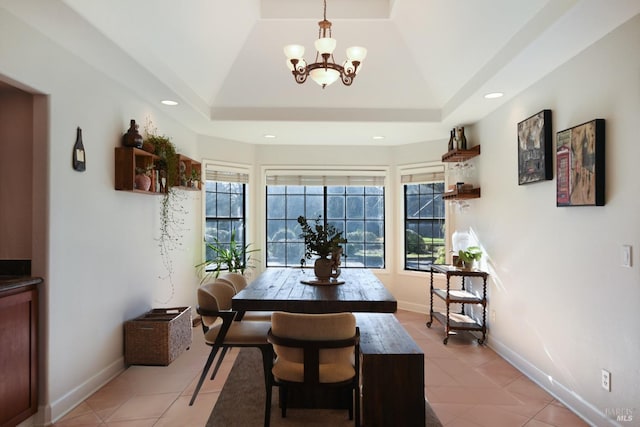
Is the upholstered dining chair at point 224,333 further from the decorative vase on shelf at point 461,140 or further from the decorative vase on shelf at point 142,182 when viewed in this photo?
the decorative vase on shelf at point 461,140

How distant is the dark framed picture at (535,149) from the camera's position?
3.02 m

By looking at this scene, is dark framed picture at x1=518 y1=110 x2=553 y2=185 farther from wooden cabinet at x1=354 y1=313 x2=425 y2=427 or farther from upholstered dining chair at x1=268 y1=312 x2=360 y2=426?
upholstered dining chair at x1=268 y1=312 x2=360 y2=426

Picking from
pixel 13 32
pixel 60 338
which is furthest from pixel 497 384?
pixel 13 32

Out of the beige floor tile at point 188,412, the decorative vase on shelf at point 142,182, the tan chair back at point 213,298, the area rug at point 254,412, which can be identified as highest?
the decorative vase on shelf at point 142,182

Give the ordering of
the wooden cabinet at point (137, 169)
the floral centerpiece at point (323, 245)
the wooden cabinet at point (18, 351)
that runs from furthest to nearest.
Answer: the wooden cabinet at point (137, 169) → the floral centerpiece at point (323, 245) → the wooden cabinet at point (18, 351)

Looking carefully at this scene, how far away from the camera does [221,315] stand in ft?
9.11

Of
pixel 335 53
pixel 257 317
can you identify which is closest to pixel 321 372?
pixel 257 317

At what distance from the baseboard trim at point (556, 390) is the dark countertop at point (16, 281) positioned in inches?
142

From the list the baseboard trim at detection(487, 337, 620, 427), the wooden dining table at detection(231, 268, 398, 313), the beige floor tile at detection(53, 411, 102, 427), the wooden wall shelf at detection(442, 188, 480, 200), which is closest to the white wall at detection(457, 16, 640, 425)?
the baseboard trim at detection(487, 337, 620, 427)

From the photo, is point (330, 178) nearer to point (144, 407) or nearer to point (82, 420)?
point (144, 407)

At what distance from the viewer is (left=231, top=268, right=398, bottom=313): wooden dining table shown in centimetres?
258

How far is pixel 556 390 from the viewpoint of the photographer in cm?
294

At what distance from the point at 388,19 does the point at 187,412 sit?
12.0 ft

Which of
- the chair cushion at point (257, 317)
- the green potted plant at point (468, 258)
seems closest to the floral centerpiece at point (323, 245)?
the chair cushion at point (257, 317)
